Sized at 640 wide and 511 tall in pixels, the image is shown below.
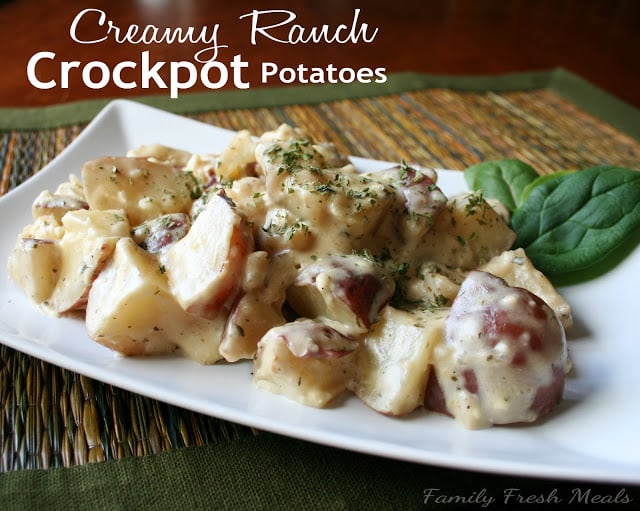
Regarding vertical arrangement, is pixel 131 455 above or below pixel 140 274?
below

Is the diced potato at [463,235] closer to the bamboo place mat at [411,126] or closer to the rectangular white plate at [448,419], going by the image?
the rectangular white plate at [448,419]

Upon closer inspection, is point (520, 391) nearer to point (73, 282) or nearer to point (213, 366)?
point (213, 366)

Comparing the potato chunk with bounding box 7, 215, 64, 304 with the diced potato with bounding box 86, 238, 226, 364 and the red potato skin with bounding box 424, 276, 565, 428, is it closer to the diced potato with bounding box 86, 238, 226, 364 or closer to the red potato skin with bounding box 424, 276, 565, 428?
the diced potato with bounding box 86, 238, 226, 364

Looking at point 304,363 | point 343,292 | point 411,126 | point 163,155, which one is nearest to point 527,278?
point 343,292

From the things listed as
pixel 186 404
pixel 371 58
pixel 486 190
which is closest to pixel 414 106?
pixel 371 58

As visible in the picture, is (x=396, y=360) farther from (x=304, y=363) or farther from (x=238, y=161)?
(x=238, y=161)

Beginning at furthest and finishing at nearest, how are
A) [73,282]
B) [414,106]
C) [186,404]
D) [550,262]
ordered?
1. [414,106]
2. [550,262]
3. [73,282]
4. [186,404]
